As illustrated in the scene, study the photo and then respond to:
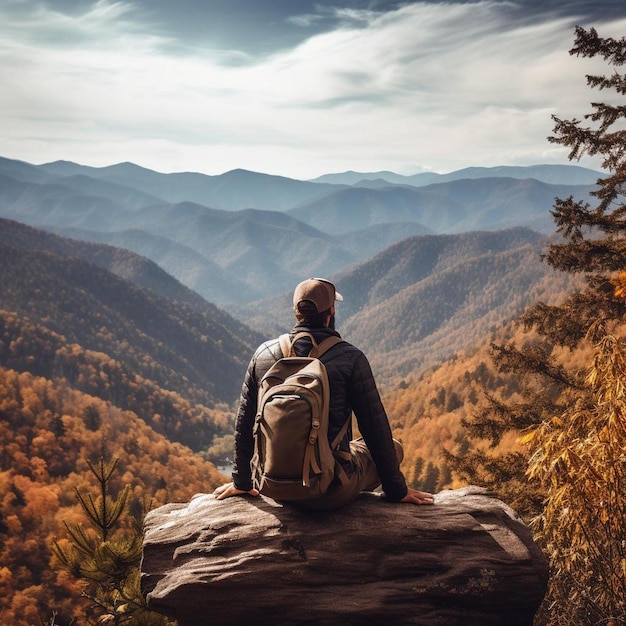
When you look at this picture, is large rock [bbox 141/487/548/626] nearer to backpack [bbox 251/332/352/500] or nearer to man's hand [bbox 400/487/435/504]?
man's hand [bbox 400/487/435/504]

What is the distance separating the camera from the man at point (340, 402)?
6.03 m

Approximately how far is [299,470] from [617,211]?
8864mm

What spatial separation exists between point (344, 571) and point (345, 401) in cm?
197

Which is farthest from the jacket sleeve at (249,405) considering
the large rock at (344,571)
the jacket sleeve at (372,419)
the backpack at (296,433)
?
the jacket sleeve at (372,419)

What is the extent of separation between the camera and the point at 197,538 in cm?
669

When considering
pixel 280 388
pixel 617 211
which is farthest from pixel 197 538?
pixel 617 211

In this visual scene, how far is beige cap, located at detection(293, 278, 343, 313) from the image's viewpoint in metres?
6.16

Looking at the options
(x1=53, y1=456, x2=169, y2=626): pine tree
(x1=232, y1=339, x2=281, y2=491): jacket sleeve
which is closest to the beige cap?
(x1=232, y1=339, x2=281, y2=491): jacket sleeve

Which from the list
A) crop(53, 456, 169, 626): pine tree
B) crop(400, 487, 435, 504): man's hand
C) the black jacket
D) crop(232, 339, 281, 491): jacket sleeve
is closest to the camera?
the black jacket

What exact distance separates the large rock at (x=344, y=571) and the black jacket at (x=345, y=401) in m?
0.74

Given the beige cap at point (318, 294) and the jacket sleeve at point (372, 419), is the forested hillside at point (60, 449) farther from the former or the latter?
the beige cap at point (318, 294)

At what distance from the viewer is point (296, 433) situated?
550 cm

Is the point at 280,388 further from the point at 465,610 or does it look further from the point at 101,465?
the point at 101,465

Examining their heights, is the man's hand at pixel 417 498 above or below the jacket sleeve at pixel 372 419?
below
